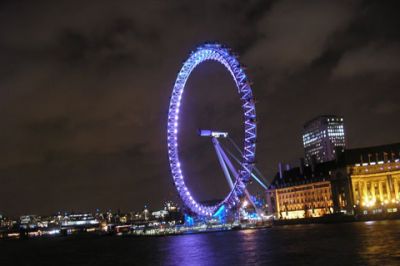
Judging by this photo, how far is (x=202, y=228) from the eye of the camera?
117 metres

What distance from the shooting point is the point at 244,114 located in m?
86.1

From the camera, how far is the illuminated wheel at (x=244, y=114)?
85.7m

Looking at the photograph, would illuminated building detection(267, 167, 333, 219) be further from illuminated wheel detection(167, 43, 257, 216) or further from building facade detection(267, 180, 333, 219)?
illuminated wheel detection(167, 43, 257, 216)

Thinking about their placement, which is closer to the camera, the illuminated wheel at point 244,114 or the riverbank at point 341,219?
the illuminated wheel at point 244,114

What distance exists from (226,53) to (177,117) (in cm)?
1473

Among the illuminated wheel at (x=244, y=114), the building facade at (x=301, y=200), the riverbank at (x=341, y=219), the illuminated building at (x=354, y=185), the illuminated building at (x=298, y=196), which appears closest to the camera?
the illuminated wheel at (x=244, y=114)

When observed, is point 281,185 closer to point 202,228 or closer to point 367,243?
point 202,228

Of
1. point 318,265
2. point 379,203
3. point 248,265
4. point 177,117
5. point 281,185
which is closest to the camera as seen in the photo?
point 318,265

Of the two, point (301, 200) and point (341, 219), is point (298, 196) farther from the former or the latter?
point (341, 219)

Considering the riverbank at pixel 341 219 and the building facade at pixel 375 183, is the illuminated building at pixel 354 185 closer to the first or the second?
the building facade at pixel 375 183

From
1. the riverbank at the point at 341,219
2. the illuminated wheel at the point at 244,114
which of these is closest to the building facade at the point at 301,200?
the riverbank at the point at 341,219

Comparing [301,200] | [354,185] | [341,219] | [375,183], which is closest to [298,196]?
[301,200]

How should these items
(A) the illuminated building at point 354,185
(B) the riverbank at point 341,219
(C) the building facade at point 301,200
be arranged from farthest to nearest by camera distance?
(C) the building facade at point 301,200 → (A) the illuminated building at point 354,185 → (B) the riverbank at point 341,219

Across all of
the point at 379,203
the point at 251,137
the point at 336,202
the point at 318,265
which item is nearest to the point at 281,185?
the point at 336,202
